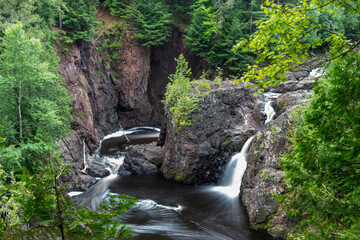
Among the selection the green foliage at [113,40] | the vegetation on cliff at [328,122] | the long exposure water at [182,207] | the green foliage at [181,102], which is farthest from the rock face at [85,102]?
the vegetation on cliff at [328,122]

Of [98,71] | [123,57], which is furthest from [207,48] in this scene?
[98,71]

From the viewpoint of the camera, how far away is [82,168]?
54.3 ft

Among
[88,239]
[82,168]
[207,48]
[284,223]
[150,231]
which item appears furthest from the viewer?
[207,48]

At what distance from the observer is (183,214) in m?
11.2

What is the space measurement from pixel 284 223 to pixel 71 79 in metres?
18.3

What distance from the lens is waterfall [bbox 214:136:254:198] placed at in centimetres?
1309

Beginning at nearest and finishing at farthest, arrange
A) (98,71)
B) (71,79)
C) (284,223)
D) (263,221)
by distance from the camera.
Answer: (284,223)
(263,221)
(71,79)
(98,71)

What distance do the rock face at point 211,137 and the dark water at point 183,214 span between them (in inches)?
37.7

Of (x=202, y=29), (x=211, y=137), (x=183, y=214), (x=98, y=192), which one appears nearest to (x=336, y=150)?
(x=183, y=214)

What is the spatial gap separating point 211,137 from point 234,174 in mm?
2485

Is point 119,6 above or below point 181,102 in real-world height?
above

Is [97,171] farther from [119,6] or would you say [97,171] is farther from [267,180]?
[119,6]

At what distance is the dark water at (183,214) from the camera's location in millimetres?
9617

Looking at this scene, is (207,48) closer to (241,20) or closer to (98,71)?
(241,20)
